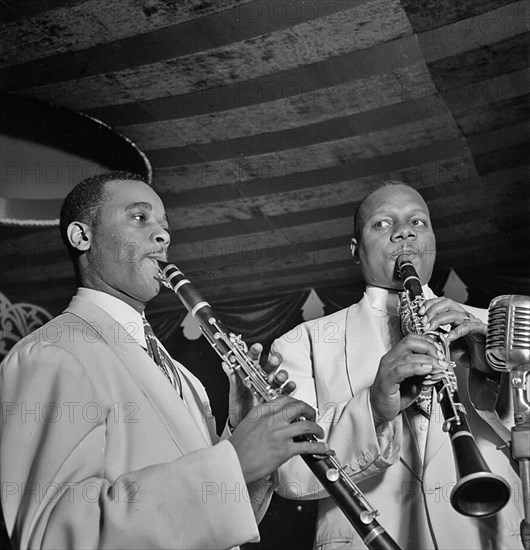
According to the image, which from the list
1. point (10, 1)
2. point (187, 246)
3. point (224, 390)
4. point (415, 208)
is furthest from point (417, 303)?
point (224, 390)

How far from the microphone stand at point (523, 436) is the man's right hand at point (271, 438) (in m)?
0.45

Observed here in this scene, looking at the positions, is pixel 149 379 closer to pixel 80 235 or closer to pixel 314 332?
pixel 80 235

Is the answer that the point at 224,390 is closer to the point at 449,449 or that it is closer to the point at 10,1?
the point at 10,1

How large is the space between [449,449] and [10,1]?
294cm

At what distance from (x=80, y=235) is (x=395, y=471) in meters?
1.23

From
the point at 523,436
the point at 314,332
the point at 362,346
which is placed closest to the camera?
the point at 523,436

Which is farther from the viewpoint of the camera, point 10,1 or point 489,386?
point 10,1

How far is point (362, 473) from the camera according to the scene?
6.89 feet

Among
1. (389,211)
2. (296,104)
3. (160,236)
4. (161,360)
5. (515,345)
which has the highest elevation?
(296,104)

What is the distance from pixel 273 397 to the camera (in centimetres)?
198

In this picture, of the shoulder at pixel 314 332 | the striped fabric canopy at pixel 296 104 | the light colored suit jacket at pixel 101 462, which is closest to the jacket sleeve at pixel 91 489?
the light colored suit jacket at pixel 101 462

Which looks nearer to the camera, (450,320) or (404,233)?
(450,320)

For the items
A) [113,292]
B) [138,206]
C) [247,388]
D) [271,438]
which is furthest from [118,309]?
[271,438]

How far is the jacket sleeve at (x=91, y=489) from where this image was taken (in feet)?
5.09
